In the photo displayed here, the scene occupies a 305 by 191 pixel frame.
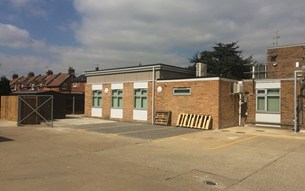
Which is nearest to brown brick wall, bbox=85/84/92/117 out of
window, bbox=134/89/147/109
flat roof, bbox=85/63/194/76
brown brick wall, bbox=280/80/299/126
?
flat roof, bbox=85/63/194/76

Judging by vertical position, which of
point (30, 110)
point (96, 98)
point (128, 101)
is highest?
point (96, 98)

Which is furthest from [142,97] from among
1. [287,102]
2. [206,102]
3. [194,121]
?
[287,102]

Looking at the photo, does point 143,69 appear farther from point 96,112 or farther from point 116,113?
point 96,112

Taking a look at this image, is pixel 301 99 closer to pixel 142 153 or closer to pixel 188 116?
pixel 188 116

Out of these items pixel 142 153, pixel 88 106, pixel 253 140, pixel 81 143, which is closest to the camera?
pixel 142 153

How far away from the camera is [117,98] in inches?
1026

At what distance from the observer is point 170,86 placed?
21.8 meters

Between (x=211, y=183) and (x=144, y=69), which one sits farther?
(x=144, y=69)

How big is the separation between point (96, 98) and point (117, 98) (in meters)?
3.19

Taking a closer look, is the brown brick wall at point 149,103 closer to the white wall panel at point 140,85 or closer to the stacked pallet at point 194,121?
the white wall panel at point 140,85

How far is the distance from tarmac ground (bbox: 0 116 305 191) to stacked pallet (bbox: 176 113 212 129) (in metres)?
5.08

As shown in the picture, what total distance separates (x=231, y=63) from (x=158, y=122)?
24.4 metres

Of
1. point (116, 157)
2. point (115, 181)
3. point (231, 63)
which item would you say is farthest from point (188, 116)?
point (231, 63)

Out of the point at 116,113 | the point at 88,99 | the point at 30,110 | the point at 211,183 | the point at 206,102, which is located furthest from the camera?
the point at 88,99
